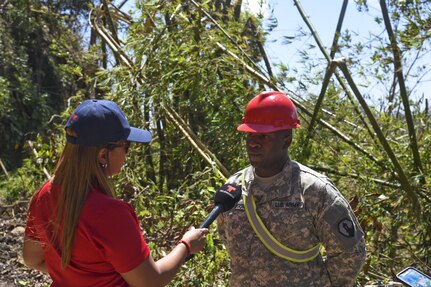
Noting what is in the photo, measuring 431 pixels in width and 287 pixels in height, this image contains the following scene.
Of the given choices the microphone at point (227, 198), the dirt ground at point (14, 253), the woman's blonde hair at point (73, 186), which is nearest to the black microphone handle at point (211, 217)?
the microphone at point (227, 198)

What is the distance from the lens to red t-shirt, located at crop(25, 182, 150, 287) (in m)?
2.02

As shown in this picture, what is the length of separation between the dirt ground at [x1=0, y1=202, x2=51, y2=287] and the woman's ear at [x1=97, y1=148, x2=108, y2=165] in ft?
10.8

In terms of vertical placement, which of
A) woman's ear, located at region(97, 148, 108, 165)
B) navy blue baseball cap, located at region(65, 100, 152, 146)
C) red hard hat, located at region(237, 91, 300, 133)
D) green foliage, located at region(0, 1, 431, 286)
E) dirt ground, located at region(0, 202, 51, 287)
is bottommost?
dirt ground, located at region(0, 202, 51, 287)

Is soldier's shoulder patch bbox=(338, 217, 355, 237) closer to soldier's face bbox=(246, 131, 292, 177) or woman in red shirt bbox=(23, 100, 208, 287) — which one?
soldier's face bbox=(246, 131, 292, 177)

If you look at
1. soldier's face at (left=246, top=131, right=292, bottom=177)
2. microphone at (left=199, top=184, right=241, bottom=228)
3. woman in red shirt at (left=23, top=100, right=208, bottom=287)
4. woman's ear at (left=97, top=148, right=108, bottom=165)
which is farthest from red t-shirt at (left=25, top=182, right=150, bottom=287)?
soldier's face at (left=246, top=131, right=292, bottom=177)

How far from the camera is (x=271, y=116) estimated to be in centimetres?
262

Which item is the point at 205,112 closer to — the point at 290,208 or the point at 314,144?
the point at 314,144

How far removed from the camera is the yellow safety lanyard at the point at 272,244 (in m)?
2.50

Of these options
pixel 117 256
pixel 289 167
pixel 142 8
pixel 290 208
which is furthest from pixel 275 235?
pixel 142 8

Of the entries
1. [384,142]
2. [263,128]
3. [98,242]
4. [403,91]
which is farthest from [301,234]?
[403,91]

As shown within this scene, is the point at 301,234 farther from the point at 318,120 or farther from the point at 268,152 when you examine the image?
the point at 318,120

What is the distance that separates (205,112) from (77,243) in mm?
3083

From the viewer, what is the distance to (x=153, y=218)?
186 inches

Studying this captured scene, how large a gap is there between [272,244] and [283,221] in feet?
0.33
